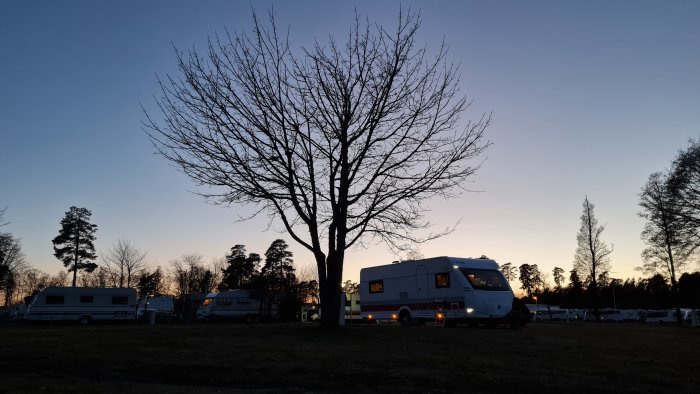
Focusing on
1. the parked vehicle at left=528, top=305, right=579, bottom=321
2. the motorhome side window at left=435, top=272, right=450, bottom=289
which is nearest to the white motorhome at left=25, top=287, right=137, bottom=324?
the motorhome side window at left=435, top=272, right=450, bottom=289

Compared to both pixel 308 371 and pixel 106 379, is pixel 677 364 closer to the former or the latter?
pixel 308 371

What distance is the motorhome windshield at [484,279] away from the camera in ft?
76.1

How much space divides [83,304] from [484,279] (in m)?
29.7

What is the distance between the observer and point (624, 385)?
8320 mm

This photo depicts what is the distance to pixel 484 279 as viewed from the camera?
2356 centimetres

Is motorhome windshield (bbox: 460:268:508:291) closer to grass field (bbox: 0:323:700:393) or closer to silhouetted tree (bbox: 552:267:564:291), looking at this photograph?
grass field (bbox: 0:323:700:393)

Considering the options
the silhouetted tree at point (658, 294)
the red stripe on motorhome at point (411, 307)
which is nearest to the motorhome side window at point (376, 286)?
the red stripe on motorhome at point (411, 307)

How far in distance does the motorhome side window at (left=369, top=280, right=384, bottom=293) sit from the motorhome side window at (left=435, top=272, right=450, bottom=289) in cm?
459

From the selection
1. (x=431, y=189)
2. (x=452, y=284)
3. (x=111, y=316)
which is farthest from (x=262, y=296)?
(x=431, y=189)

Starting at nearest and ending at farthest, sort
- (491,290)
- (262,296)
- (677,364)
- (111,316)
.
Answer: (677,364)
(491,290)
(111,316)
(262,296)

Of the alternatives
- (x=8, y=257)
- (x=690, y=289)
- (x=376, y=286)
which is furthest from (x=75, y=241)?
(x=690, y=289)

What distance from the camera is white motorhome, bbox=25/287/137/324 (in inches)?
1438

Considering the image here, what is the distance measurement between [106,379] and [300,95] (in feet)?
33.1

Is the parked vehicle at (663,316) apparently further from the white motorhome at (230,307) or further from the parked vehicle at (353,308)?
the white motorhome at (230,307)
